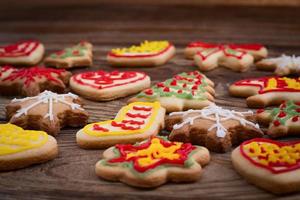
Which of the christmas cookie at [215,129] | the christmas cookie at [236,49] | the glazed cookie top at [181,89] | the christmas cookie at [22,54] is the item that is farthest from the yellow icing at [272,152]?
the christmas cookie at [22,54]

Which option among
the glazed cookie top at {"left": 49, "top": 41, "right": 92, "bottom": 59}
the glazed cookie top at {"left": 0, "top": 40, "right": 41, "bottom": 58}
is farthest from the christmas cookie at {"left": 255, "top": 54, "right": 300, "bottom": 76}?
the glazed cookie top at {"left": 0, "top": 40, "right": 41, "bottom": 58}

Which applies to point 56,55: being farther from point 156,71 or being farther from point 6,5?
point 6,5

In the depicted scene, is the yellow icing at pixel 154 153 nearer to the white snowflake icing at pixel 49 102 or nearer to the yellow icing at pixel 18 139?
the yellow icing at pixel 18 139

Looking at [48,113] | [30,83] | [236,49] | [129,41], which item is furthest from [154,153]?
[129,41]

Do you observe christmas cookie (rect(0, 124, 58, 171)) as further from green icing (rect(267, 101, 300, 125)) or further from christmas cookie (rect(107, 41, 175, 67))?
christmas cookie (rect(107, 41, 175, 67))

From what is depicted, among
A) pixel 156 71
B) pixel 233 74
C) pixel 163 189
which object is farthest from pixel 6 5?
pixel 163 189

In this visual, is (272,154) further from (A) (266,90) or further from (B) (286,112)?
(A) (266,90)

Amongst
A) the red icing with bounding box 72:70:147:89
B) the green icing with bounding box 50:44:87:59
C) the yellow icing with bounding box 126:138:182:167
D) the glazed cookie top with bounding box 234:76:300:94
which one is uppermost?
the glazed cookie top with bounding box 234:76:300:94
